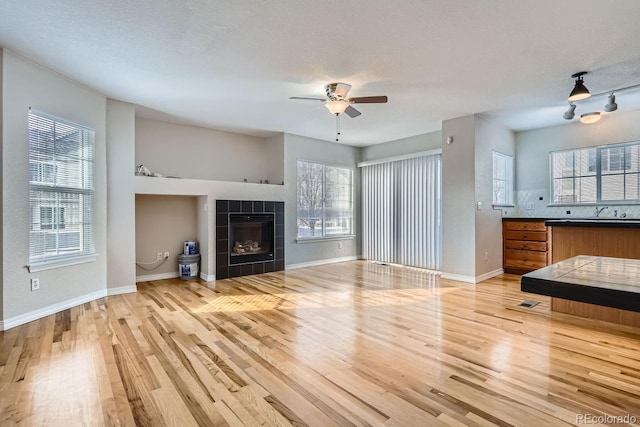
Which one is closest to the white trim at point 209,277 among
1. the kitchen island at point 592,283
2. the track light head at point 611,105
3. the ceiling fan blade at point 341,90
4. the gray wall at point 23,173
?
the gray wall at point 23,173

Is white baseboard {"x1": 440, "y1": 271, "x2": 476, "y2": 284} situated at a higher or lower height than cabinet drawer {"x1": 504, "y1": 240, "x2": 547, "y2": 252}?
lower

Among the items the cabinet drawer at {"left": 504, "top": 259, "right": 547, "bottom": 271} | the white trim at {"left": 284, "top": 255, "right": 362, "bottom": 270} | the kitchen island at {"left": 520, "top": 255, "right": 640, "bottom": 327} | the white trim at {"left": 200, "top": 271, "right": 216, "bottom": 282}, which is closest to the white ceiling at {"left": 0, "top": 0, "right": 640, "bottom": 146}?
the kitchen island at {"left": 520, "top": 255, "right": 640, "bottom": 327}

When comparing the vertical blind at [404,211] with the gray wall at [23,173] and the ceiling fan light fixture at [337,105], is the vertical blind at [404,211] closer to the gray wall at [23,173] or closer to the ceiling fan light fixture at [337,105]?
the ceiling fan light fixture at [337,105]

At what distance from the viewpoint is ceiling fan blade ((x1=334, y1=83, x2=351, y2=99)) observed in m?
3.66

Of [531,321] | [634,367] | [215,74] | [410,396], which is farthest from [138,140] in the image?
[634,367]

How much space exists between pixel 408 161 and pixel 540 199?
2523mm

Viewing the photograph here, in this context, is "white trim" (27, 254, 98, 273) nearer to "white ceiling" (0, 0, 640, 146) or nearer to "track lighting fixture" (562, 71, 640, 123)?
"white ceiling" (0, 0, 640, 146)

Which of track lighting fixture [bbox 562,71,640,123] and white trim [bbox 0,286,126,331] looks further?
track lighting fixture [bbox 562,71,640,123]

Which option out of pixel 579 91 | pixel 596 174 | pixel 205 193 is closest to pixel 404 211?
pixel 596 174

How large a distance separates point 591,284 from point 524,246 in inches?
197

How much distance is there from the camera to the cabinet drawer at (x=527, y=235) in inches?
210

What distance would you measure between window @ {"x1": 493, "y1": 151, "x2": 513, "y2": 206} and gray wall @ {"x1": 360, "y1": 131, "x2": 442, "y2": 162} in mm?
1064

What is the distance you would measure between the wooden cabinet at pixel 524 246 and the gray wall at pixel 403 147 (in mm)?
1995

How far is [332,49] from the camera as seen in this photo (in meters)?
2.96
